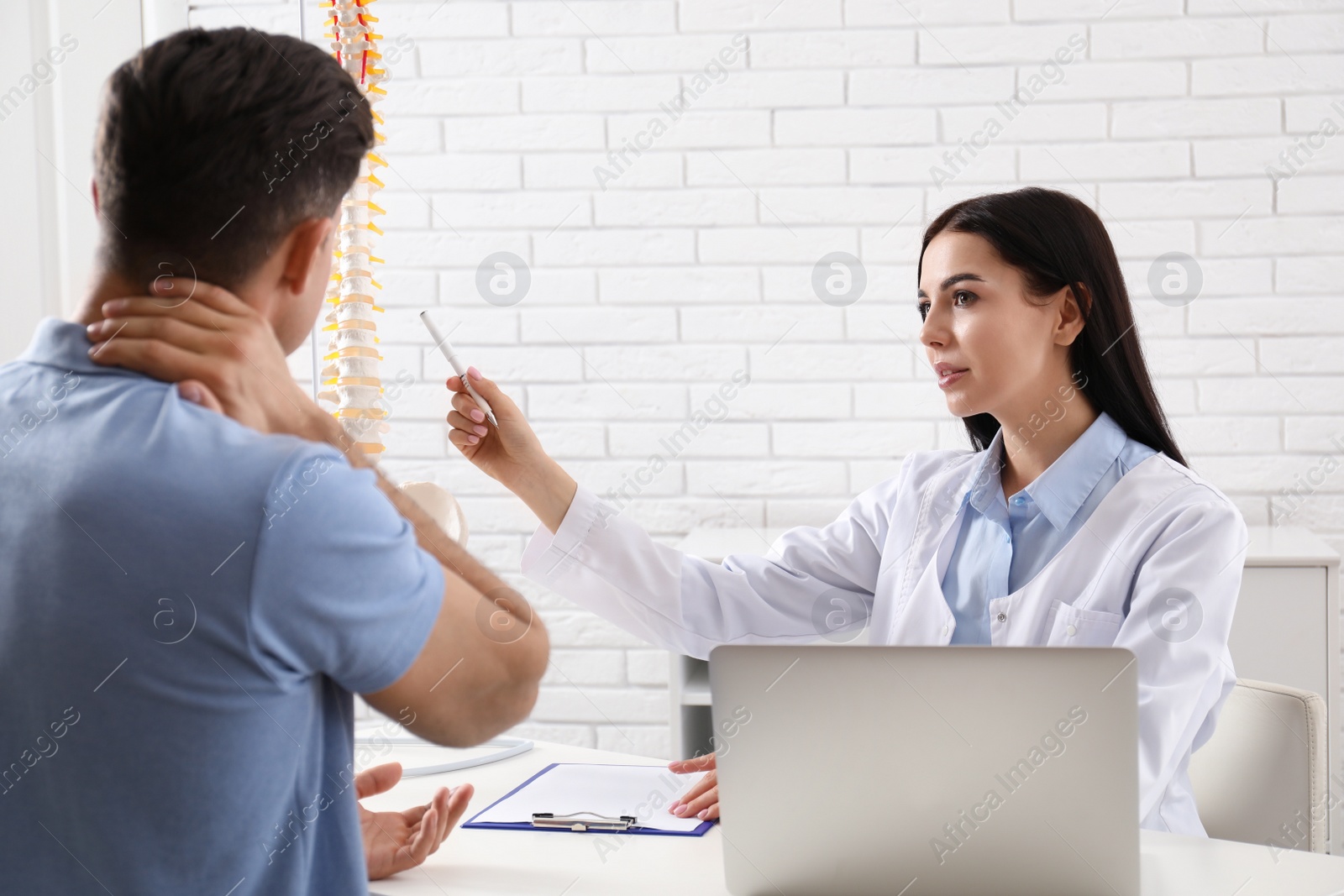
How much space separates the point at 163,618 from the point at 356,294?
88 cm

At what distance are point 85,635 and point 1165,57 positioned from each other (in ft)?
8.40

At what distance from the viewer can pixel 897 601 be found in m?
1.83

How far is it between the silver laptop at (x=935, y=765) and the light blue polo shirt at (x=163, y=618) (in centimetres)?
36

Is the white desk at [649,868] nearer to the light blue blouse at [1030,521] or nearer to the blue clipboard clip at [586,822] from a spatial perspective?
the blue clipboard clip at [586,822]

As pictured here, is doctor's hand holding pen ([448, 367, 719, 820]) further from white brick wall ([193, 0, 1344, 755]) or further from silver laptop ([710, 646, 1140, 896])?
white brick wall ([193, 0, 1344, 755])

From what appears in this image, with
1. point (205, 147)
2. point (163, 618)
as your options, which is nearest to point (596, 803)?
point (163, 618)

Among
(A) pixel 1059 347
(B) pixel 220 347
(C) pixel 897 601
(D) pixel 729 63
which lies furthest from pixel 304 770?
(D) pixel 729 63

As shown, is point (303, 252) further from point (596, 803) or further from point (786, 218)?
point (786, 218)

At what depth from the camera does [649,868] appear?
3.78ft

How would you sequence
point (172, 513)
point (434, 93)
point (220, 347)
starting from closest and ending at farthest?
point (172, 513), point (220, 347), point (434, 93)

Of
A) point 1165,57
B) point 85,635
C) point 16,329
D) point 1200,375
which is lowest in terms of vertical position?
point 85,635

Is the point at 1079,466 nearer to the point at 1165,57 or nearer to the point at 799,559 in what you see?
the point at 799,559

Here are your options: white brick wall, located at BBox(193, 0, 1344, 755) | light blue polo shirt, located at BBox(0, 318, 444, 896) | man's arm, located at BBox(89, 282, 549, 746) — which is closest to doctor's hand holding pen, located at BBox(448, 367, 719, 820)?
man's arm, located at BBox(89, 282, 549, 746)

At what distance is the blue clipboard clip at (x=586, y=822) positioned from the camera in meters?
1.27
